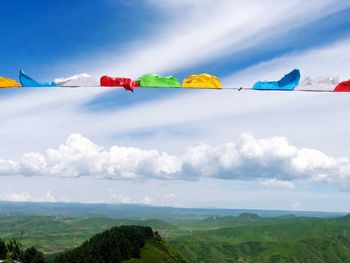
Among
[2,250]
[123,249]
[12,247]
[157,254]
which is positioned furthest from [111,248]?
[12,247]

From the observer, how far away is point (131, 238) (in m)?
164

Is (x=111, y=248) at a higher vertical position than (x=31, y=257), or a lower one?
higher

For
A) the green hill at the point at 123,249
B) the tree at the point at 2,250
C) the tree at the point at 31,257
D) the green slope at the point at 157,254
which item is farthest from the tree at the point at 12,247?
the green slope at the point at 157,254

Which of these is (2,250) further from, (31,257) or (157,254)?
(157,254)

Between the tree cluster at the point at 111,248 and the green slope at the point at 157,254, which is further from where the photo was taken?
the green slope at the point at 157,254

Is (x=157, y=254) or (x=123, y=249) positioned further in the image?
(x=157, y=254)

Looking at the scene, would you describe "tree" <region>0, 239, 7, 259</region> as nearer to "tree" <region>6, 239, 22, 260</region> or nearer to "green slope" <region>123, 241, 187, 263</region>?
"green slope" <region>123, 241, 187, 263</region>

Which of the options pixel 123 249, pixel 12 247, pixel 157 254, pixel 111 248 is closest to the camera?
pixel 12 247

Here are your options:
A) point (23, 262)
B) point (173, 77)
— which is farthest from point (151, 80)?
point (23, 262)

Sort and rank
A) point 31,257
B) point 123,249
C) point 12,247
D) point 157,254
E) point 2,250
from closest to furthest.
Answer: point 12,247, point 31,257, point 2,250, point 123,249, point 157,254

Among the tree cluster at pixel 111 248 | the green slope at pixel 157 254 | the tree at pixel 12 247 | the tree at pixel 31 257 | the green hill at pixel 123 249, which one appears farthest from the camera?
the green slope at pixel 157 254

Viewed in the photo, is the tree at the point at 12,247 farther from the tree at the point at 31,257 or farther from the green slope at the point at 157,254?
the green slope at the point at 157,254

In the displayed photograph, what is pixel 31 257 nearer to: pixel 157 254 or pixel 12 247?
pixel 157 254

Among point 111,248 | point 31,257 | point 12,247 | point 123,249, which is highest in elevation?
point 12,247
